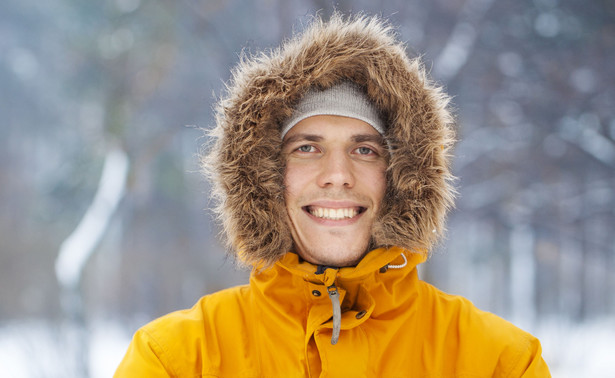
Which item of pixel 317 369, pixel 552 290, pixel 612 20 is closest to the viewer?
pixel 317 369

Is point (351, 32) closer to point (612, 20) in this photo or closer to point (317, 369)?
point (317, 369)

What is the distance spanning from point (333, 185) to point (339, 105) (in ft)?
0.91

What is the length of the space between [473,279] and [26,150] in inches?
208

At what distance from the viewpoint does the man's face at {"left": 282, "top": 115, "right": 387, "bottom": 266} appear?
1.63 metres

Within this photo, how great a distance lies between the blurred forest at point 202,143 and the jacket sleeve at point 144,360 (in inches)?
131

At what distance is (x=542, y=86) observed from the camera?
5.02m

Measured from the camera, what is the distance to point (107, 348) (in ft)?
17.1

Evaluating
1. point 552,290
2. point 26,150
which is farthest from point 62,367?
point 552,290

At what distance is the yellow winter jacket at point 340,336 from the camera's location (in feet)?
4.84

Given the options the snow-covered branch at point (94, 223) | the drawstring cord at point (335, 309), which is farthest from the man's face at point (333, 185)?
the snow-covered branch at point (94, 223)

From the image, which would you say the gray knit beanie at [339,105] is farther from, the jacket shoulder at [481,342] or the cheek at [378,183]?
the jacket shoulder at [481,342]

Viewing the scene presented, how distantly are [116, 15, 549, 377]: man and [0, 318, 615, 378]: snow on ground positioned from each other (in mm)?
3841

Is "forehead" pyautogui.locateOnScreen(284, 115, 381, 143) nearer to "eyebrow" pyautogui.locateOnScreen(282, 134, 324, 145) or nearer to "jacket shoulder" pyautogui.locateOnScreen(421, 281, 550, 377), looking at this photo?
"eyebrow" pyautogui.locateOnScreen(282, 134, 324, 145)

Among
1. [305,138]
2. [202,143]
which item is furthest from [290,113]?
[202,143]
